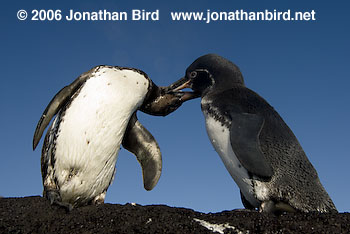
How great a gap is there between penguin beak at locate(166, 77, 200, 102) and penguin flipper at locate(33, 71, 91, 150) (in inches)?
50.3

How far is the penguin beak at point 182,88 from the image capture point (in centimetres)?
491

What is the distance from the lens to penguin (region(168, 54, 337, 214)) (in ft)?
11.9

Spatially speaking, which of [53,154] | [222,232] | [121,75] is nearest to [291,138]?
[222,232]

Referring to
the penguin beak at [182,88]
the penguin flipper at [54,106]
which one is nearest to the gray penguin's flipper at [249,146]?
the penguin beak at [182,88]

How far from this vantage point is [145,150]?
17.0 ft

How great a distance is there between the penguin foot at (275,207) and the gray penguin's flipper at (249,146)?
0.28 metres

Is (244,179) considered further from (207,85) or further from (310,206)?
(207,85)

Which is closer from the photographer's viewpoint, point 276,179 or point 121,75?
point 276,179

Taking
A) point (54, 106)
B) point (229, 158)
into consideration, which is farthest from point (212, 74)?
point (54, 106)

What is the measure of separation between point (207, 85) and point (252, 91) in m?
0.54

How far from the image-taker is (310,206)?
142 inches

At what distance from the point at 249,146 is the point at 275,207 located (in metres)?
0.65

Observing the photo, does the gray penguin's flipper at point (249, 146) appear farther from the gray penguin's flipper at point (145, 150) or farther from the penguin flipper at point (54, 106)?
the penguin flipper at point (54, 106)

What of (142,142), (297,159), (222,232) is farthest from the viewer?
(142,142)
